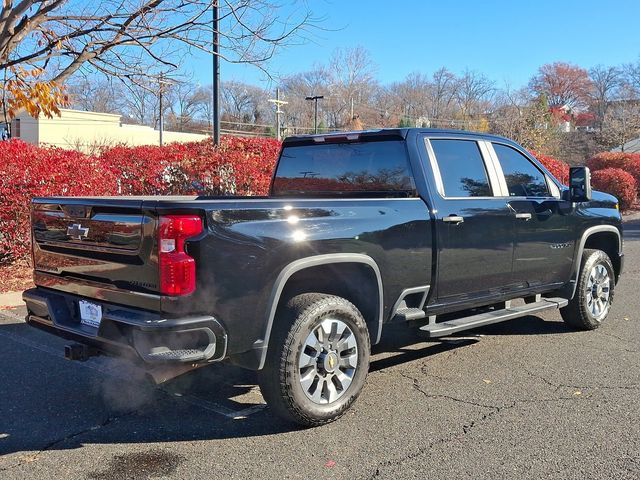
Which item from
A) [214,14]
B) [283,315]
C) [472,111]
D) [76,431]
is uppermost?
[472,111]

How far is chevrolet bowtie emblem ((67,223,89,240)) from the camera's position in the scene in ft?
13.1

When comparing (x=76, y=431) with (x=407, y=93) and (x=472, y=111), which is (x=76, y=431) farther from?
(x=407, y=93)

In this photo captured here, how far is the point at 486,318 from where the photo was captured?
17.3 ft

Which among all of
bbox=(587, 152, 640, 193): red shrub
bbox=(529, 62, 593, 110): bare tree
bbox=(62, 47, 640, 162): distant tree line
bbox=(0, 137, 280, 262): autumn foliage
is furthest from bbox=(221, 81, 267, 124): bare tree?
bbox=(0, 137, 280, 262): autumn foliage

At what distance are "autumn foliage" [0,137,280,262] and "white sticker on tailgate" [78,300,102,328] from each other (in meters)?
5.15

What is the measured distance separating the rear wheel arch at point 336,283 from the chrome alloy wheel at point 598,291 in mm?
3073

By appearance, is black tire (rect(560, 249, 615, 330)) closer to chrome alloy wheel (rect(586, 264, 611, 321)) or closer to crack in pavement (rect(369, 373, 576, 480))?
chrome alloy wheel (rect(586, 264, 611, 321))

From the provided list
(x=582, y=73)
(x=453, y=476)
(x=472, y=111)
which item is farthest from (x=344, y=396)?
(x=582, y=73)

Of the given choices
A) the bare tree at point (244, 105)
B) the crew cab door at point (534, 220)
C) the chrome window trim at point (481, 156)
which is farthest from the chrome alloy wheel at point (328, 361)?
the bare tree at point (244, 105)

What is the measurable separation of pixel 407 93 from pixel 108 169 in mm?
62485

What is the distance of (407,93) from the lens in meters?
69.4

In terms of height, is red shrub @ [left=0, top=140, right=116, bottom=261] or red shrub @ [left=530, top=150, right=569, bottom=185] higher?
red shrub @ [left=530, top=150, right=569, bottom=185]

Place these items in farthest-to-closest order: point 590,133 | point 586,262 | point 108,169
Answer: point 590,133 < point 108,169 < point 586,262

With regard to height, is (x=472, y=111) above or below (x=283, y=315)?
above
